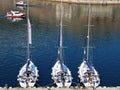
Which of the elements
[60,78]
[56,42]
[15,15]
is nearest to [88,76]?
[60,78]

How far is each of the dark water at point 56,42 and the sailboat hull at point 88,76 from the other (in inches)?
106

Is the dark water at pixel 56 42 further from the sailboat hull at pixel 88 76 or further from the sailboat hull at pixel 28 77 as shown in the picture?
the sailboat hull at pixel 28 77

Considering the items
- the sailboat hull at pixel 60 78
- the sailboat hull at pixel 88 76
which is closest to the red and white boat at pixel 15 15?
the sailboat hull at pixel 88 76

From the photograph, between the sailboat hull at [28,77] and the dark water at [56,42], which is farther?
the dark water at [56,42]

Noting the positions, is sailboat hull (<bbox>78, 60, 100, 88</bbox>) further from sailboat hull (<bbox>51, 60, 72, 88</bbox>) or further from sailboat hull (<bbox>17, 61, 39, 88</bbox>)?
sailboat hull (<bbox>17, 61, 39, 88</bbox>)

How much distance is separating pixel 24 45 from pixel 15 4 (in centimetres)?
7107

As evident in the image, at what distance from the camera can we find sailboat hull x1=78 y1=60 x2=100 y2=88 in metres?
68.1

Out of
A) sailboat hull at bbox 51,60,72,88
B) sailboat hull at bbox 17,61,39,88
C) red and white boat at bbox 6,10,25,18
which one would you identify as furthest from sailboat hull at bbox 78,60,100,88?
red and white boat at bbox 6,10,25,18

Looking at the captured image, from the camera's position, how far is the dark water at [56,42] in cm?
8056

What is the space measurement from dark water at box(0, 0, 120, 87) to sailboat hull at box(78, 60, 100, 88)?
2.70 metres

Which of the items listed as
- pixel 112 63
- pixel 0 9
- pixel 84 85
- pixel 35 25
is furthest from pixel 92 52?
pixel 0 9

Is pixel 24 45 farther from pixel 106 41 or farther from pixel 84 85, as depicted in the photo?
pixel 84 85

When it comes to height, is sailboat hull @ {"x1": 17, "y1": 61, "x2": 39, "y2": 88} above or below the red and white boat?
below

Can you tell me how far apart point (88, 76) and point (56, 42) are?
34.2 metres
